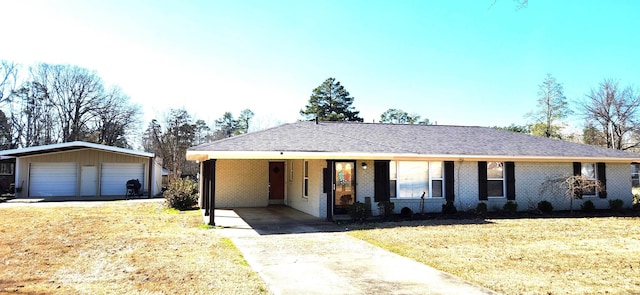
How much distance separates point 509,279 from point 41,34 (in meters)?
16.9

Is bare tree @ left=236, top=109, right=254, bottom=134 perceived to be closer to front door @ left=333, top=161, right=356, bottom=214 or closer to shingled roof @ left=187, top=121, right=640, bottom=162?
shingled roof @ left=187, top=121, right=640, bottom=162

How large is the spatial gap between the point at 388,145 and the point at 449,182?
2.35 metres

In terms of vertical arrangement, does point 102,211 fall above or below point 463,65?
below

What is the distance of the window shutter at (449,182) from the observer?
13023 mm

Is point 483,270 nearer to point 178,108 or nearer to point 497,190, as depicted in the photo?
point 497,190

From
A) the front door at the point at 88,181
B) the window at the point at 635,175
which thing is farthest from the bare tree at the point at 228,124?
the window at the point at 635,175

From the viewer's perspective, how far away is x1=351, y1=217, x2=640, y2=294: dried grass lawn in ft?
17.5

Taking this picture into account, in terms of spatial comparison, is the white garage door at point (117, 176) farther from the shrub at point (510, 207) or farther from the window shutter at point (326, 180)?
the shrub at point (510, 207)

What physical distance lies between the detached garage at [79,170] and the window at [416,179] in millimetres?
15065

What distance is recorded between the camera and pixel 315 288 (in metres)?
4.97

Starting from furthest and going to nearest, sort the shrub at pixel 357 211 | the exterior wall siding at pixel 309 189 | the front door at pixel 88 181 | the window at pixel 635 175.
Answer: the window at pixel 635 175 → the front door at pixel 88 181 → the exterior wall siding at pixel 309 189 → the shrub at pixel 357 211

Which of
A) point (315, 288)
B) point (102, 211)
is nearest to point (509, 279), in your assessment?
point (315, 288)

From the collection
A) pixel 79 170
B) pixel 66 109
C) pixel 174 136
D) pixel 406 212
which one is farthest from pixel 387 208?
pixel 66 109

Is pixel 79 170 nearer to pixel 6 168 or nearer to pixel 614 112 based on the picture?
pixel 6 168
